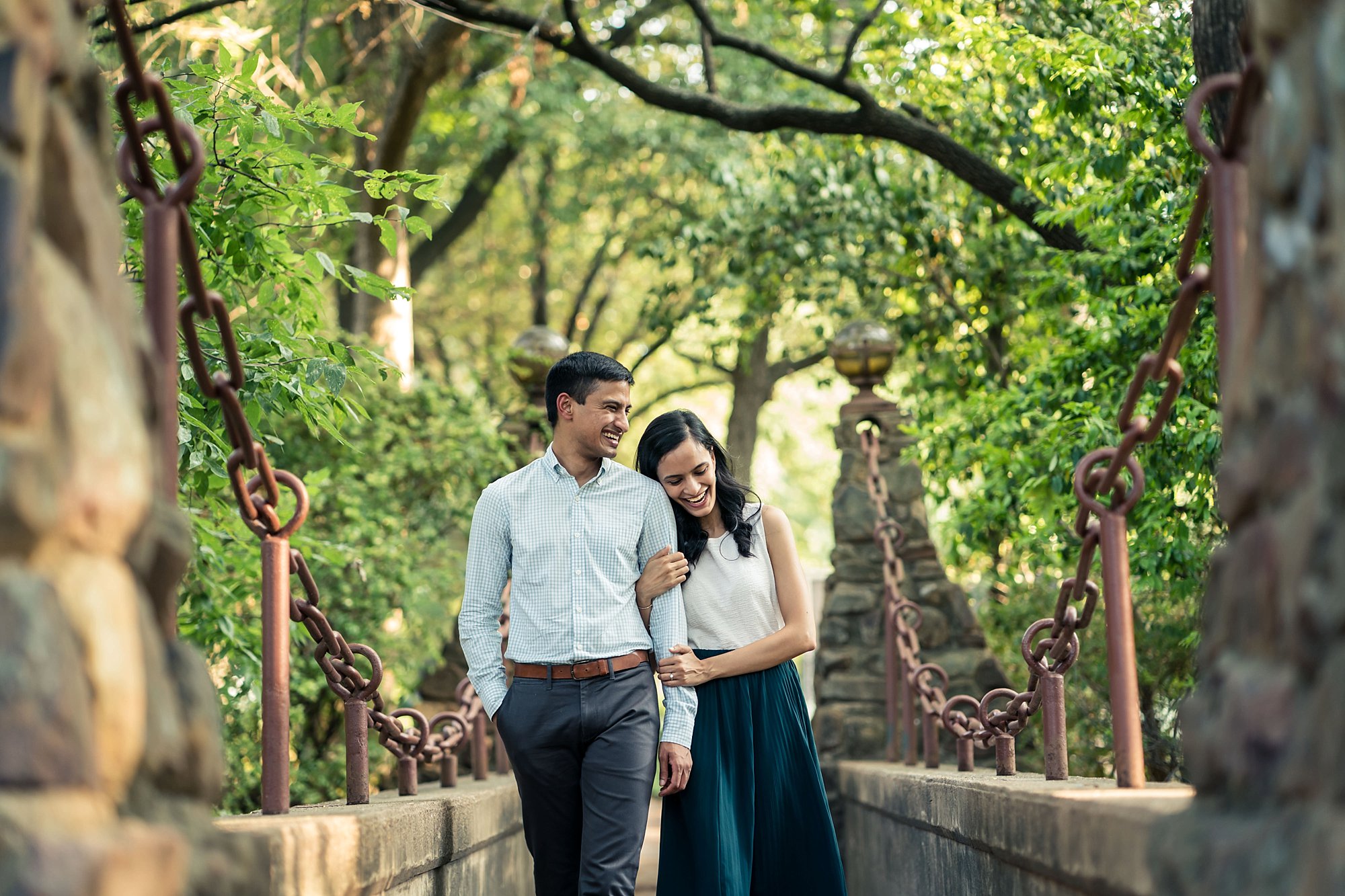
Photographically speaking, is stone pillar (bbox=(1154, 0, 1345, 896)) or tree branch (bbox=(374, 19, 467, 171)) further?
tree branch (bbox=(374, 19, 467, 171))

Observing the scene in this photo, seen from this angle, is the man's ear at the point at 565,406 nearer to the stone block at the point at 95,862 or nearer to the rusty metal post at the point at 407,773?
the rusty metal post at the point at 407,773

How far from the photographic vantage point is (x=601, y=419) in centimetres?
406

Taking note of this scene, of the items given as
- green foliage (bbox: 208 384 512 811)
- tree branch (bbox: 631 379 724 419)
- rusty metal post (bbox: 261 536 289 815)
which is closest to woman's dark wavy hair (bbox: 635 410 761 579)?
rusty metal post (bbox: 261 536 289 815)

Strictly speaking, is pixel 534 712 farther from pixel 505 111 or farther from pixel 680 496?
pixel 505 111

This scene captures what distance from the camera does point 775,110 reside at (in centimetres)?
825

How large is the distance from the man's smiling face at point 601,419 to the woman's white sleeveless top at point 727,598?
63 cm

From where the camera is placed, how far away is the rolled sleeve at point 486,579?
4055 millimetres

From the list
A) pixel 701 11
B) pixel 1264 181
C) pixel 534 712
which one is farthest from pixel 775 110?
pixel 1264 181

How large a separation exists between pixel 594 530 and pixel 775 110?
16.2ft

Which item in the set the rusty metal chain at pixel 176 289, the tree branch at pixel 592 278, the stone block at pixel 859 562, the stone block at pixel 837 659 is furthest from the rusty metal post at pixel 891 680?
the tree branch at pixel 592 278

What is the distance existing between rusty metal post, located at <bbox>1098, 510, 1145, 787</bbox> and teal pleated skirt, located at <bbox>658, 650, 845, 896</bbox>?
1.55 metres

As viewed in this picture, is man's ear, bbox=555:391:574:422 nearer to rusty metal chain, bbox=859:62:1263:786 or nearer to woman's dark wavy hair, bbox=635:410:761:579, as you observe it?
woman's dark wavy hair, bbox=635:410:761:579

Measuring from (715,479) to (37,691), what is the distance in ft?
9.68

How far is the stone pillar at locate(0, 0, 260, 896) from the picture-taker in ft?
5.57
